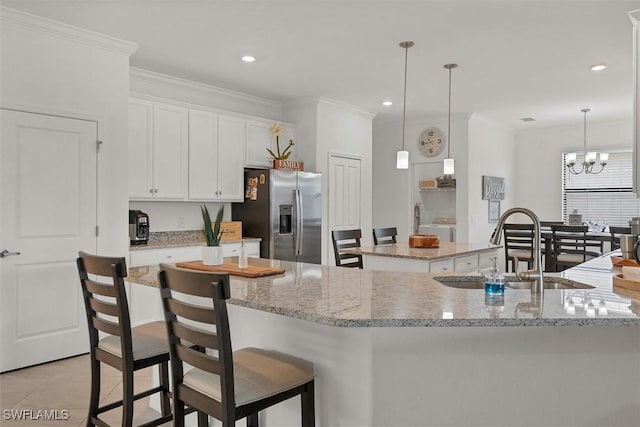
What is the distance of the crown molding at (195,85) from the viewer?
4766 mm

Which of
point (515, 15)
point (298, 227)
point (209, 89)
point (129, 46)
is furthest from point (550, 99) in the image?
point (129, 46)

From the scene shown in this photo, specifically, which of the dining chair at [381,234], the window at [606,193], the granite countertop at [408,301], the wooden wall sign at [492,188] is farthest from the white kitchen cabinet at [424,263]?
the window at [606,193]

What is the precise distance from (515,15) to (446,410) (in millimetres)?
2934

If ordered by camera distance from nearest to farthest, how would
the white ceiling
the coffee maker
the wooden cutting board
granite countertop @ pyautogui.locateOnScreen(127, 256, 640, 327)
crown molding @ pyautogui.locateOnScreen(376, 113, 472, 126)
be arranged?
granite countertop @ pyautogui.locateOnScreen(127, 256, 640, 327), the wooden cutting board, the white ceiling, the coffee maker, crown molding @ pyautogui.locateOnScreen(376, 113, 472, 126)

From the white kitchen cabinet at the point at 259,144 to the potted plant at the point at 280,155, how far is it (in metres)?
0.06

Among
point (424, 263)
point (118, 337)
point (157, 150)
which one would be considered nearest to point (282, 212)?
point (157, 150)

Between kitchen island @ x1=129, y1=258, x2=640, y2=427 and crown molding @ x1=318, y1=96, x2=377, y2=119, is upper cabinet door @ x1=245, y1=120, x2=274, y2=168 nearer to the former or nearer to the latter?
crown molding @ x1=318, y1=96, x2=377, y2=119

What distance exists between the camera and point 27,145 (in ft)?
11.3

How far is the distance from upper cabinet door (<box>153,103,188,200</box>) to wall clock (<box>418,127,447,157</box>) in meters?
4.13

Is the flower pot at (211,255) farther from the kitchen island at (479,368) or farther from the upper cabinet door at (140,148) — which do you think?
the upper cabinet door at (140,148)

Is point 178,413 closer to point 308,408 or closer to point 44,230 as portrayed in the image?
point 308,408

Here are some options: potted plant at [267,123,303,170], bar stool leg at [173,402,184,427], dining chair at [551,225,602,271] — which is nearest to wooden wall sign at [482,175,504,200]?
dining chair at [551,225,602,271]

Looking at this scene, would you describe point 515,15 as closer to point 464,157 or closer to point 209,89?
point 209,89

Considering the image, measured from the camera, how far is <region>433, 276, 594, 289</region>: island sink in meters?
2.18
